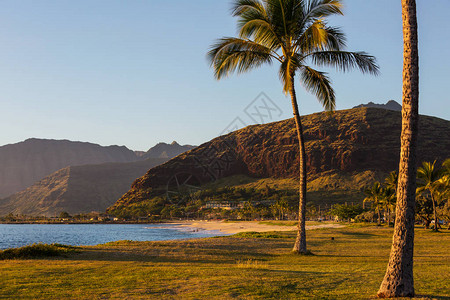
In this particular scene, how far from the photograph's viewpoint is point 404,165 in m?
9.64

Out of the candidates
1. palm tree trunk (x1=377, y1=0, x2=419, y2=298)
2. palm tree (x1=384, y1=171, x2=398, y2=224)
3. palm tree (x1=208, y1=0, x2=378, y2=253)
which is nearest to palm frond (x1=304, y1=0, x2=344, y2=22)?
palm tree (x1=208, y1=0, x2=378, y2=253)

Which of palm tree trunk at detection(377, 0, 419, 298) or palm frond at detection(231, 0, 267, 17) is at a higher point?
palm frond at detection(231, 0, 267, 17)

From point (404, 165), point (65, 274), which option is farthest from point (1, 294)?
point (404, 165)

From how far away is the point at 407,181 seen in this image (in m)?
9.50

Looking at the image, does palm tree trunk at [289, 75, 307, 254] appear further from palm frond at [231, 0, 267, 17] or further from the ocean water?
the ocean water

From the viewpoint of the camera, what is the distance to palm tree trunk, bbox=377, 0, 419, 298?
29.8 ft

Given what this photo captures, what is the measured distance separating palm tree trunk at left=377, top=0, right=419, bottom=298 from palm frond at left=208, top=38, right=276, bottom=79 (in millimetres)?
12200

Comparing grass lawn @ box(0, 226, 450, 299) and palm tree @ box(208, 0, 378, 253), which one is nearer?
grass lawn @ box(0, 226, 450, 299)

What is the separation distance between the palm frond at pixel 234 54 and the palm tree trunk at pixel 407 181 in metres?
12.2

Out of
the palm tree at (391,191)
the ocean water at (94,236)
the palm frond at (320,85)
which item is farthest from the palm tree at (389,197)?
the palm frond at (320,85)

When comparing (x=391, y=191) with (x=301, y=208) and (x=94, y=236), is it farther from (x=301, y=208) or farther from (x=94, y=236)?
(x=94, y=236)

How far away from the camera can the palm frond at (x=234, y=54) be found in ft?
71.3

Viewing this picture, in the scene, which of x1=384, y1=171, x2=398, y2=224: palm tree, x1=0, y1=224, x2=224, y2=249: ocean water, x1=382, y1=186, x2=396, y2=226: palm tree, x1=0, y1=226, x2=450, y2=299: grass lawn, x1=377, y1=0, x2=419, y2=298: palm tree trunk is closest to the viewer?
x1=377, y1=0, x2=419, y2=298: palm tree trunk

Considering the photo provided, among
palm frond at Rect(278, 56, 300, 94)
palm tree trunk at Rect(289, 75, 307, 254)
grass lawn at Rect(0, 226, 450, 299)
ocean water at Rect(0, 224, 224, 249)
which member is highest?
palm frond at Rect(278, 56, 300, 94)
